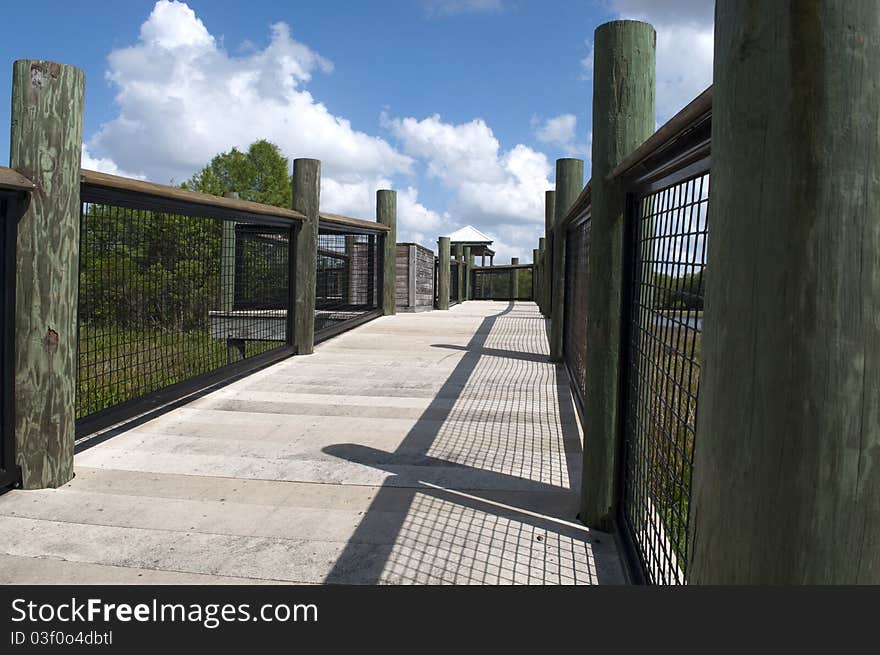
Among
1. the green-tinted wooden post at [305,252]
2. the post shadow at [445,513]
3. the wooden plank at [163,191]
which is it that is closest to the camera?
the post shadow at [445,513]

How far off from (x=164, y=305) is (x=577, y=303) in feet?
11.1

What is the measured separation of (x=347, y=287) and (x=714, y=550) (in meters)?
10.6

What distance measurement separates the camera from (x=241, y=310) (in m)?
8.98

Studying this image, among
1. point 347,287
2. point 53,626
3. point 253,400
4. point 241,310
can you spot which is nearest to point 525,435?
point 253,400

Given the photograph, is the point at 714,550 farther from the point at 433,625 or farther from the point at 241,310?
the point at 241,310

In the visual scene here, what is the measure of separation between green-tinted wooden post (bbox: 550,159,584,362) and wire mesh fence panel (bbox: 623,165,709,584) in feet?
13.8

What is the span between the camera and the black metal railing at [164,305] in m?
3.93

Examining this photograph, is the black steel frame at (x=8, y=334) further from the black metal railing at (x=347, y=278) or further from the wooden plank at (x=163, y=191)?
the black metal railing at (x=347, y=278)

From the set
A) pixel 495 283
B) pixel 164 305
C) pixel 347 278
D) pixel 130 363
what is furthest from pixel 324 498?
pixel 495 283

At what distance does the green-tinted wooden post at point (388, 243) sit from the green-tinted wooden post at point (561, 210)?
4.49 m

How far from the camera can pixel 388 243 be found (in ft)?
36.8

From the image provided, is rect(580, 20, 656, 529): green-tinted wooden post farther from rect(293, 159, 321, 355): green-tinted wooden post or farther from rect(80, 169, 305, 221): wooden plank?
rect(293, 159, 321, 355): green-tinted wooden post

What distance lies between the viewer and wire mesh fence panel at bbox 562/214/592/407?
477 cm

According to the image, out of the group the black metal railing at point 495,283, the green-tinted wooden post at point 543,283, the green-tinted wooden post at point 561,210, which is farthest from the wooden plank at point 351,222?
the black metal railing at point 495,283
